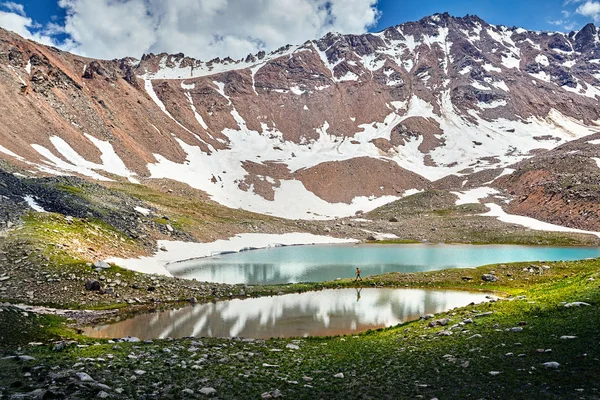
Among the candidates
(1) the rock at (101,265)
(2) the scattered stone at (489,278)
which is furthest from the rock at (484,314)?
(1) the rock at (101,265)

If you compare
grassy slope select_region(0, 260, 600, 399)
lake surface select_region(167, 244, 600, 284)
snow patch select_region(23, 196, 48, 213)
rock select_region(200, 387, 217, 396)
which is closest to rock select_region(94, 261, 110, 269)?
lake surface select_region(167, 244, 600, 284)

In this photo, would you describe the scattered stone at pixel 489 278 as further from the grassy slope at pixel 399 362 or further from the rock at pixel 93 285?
the rock at pixel 93 285

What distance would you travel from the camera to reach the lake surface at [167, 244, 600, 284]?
164ft

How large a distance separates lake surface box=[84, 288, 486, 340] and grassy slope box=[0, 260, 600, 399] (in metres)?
4.80

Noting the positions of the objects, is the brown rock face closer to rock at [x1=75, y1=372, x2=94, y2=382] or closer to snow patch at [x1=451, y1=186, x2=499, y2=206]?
snow patch at [x1=451, y1=186, x2=499, y2=206]

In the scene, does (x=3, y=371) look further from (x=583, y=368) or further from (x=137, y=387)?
(x=583, y=368)

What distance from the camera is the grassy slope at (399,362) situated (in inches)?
468

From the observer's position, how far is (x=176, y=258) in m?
58.5

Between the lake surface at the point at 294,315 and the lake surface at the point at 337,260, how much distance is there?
40.8ft

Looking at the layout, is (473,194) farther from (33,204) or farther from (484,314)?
(484,314)

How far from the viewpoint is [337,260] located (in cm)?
6431

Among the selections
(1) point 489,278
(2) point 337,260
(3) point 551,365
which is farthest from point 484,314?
(2) point 337,260

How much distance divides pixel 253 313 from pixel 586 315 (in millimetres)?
20048

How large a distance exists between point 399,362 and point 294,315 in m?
15.0
